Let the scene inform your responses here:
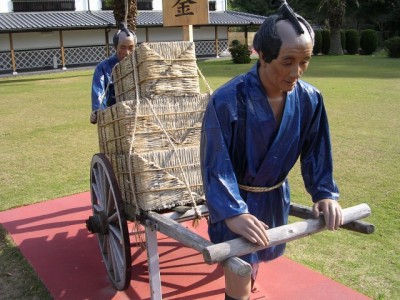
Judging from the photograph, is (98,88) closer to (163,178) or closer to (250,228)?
(163,178)

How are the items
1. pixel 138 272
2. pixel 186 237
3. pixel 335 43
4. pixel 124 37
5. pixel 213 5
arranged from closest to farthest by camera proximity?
pixel 186 237, pixel 138 272, pixel 124 37, pixel 335 43, pixel 213 5

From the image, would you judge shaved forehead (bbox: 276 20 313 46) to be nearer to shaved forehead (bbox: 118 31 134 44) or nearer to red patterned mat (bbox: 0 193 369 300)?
red patterned mat (bbox: 0 193 369 300)

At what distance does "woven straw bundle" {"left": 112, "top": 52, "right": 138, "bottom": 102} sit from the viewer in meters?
3.25

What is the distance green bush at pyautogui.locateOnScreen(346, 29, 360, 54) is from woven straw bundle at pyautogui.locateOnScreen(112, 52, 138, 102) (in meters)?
31.1

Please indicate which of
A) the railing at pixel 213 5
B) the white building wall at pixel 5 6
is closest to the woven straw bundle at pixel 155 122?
the white building wall at pixel 5 6

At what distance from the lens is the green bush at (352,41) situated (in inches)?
1260

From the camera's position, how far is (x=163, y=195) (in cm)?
297

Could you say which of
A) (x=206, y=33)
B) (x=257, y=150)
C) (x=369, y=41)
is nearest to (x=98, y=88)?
(x=257, y=150)

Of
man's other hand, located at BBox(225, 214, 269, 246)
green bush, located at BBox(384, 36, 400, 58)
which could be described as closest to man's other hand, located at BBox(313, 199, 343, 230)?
man's other hand, located at BBox(225, 214, 269, 246)

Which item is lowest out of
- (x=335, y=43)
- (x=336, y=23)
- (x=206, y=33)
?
(x=335, y=43)

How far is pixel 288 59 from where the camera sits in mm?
1916

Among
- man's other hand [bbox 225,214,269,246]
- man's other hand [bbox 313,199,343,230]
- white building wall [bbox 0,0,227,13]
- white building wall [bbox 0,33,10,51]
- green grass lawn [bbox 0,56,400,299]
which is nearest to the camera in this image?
man's other hand [bbox 225,214,269,246]

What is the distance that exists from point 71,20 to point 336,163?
22.8 m

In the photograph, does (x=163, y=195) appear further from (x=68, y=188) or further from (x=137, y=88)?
(x=68, y=188)
